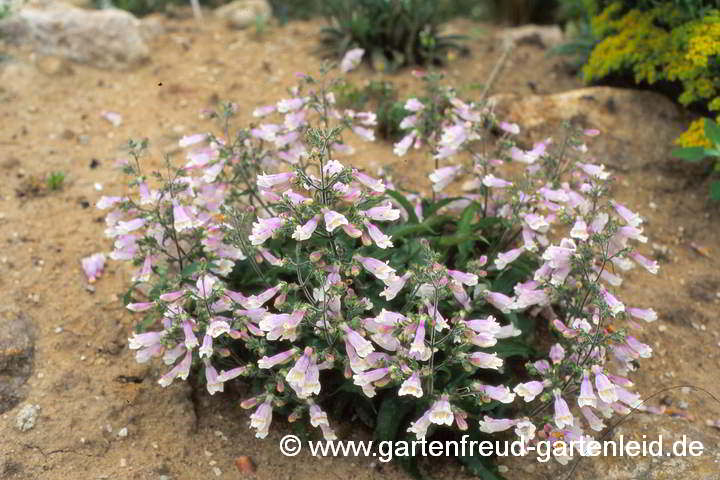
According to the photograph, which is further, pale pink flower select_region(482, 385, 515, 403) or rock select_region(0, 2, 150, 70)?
rock select_region(0, 2, 150, 70)

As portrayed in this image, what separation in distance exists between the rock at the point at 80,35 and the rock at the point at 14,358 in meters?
3.73

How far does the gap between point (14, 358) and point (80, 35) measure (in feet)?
13.8

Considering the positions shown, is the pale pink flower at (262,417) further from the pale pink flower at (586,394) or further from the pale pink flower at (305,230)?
the pale pink flower at (586,394)

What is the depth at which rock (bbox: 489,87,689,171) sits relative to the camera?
19.4ft

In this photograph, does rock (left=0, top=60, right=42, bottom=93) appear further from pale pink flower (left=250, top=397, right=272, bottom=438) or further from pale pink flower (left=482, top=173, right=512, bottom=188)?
pale pink flower (left=482, top=173, right=512, bottom=188)

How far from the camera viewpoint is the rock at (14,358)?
3922 mm

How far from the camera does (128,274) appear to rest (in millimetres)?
4820

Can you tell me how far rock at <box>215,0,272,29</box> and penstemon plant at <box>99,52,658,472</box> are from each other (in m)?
4.23

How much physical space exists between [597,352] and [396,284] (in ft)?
3.75

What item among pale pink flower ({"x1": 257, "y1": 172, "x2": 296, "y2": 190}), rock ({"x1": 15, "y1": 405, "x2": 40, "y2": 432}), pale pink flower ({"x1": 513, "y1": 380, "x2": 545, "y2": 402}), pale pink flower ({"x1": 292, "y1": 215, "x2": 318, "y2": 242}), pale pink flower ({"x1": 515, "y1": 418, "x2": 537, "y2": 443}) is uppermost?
pale pink flower ({"x1": 257, "y1": 172, "x2": 296, "y2": 190})

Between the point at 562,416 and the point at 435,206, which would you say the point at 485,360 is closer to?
the point at 562,416

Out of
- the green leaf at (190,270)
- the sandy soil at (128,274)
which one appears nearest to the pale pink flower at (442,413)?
the sandy soil at (128,274)

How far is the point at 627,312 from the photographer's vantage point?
12.1 feet

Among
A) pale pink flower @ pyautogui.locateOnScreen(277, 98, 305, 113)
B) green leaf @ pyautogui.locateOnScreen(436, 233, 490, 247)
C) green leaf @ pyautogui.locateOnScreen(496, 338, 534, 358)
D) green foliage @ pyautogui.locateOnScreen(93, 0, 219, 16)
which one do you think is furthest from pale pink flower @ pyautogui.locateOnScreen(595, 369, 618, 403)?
green foliage @ pyautogui.locateOnScreen(93, 0, 219, 16)
